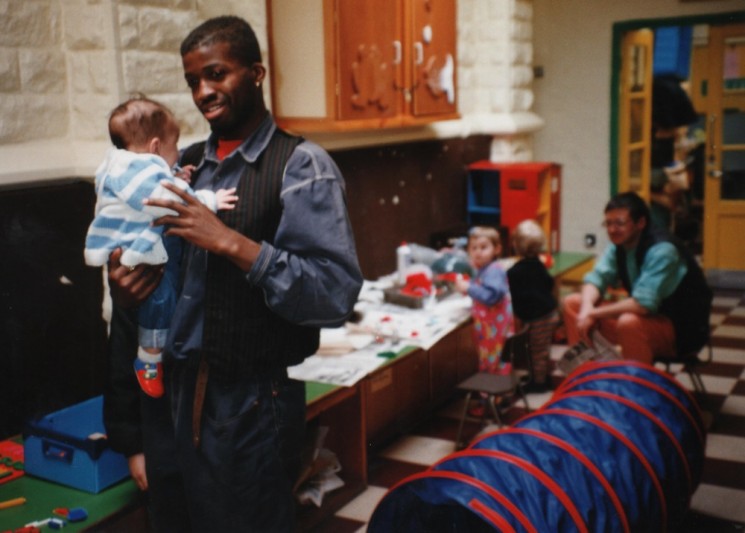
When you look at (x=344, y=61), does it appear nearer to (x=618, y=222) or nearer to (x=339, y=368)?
(x=339, y=368)

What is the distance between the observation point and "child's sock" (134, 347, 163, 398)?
7.48 feet

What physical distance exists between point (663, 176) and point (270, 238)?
26.5 feet

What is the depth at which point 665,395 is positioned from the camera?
136 inches

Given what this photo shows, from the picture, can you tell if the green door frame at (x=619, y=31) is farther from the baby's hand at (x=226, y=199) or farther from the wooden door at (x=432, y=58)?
the baby's hand at (x=226, y=199)

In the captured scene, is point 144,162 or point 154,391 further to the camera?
point 154,391

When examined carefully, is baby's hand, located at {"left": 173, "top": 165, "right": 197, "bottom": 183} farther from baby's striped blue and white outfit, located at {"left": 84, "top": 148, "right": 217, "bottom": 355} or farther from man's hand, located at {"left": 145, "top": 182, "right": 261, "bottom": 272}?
man's hand, located at {"left": 145, "top": 182, "right": 261, "bottom": 272}

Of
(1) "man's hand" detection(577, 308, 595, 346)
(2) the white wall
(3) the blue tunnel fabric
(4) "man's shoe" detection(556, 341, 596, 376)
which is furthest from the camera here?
(2) the white wall

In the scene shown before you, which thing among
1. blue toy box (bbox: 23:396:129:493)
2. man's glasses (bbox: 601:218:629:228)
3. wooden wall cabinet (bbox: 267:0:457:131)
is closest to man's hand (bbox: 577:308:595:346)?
man's glasses (bbox: 601:218:629:228)

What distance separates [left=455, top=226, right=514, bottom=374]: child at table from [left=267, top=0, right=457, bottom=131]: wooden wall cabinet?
0.87 meters

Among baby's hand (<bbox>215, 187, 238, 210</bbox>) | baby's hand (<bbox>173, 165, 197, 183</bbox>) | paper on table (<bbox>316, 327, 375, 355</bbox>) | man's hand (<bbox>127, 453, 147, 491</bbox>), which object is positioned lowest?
paper on table (<bbox>316, 327, 375, 355</bbox>)

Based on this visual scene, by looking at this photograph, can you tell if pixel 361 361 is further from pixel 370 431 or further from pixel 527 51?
pixel 527 51

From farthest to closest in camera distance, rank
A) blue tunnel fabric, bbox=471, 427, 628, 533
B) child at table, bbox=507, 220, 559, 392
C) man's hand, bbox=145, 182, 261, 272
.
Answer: child at table, bbox=507, 220, 559, 392, blue tunnel fabric, bbox=471, 427, 628, 533, man's hand, bbox=145, 182, 261, 272

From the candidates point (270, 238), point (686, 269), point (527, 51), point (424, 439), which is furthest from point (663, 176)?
point (270, 238)

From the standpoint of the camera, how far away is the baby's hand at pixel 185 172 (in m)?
2.23
